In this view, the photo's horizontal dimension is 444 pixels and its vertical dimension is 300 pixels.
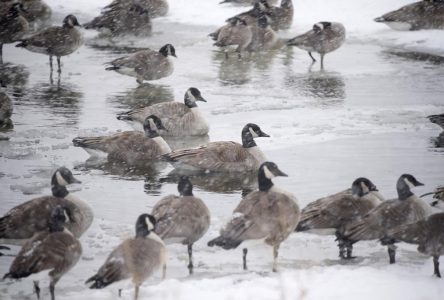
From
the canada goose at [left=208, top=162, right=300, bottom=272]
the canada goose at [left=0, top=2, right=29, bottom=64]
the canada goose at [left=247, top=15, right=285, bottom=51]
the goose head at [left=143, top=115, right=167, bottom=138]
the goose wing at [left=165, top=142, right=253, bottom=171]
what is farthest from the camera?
the canada goose at [left=247, top=15, right=285, bottom=51]

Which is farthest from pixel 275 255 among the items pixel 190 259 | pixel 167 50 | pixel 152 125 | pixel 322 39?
pixel 322 39

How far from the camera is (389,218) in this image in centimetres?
975

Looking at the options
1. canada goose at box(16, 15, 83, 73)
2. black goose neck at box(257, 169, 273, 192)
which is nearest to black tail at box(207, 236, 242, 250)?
black goose neck at box(257, 169, 273, 192)

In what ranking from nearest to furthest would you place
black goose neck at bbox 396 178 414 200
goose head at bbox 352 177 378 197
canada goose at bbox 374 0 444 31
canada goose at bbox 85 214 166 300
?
canada goose at bbox 85 214 166 300
black goose neck at bbox 396 178 414 200
goose head at bbox 352 177 378 197
canada goose at bbox 374 0 444 31

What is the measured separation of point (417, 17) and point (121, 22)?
7.43 metres

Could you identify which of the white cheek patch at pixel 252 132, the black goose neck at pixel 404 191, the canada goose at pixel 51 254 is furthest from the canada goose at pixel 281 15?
the canada goose at pixel 51 254

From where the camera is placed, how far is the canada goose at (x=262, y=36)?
21422 millimetres

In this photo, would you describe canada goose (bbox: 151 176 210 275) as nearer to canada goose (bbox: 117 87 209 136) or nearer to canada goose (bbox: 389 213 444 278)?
canada goose (bbox: 389 213 444 278)

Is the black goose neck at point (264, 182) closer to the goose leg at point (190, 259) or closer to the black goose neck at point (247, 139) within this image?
the goose leg at point (190, 259)

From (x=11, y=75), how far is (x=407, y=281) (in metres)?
12.8

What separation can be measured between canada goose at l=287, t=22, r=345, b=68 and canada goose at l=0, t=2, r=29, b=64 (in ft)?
21.1

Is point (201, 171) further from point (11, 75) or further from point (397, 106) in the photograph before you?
point (11, 75)

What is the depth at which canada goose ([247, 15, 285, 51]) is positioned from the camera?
70.3 feet

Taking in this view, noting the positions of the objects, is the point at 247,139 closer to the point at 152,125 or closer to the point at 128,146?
the point at 152,125
